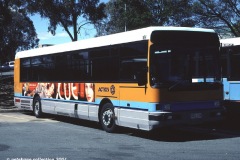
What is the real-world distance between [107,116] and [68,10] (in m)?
22.8

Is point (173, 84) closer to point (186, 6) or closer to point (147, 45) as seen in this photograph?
point (147, 45)

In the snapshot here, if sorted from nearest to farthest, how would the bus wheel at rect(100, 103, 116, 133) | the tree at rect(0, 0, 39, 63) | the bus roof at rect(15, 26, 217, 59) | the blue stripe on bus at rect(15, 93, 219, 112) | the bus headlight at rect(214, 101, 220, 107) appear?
the blue stripe on bus at rect(15, 93, 219, 112) → the bus roof at rect(15, 26, 217, 59) → the bus headlight at rect(214, 101, 220, 107) → the bus wheel at rect(100, 103, 116, 133) → the tree at rect(0, 0, 39, 63)

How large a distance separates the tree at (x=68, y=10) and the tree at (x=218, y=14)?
9.90 meters

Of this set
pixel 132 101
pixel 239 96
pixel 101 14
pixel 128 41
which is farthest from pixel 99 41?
pixel 101 14

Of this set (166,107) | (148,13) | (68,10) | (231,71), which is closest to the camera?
(166,107)

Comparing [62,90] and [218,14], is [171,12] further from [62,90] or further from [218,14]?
[62,90]

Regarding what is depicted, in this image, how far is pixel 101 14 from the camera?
3494 centimetres

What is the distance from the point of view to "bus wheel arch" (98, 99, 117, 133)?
12383mm

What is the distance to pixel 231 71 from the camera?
45.6ft

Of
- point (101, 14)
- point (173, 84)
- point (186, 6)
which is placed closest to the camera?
point (173, 84)

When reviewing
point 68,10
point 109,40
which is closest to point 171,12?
point 68,10

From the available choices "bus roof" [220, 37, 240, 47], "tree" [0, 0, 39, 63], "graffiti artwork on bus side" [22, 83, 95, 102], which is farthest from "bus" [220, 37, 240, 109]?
"tree" [0, 0, 39, 63]

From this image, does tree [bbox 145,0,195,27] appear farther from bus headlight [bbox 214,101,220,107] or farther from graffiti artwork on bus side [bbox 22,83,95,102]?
bus headlight [bbox 214,101,220,107]

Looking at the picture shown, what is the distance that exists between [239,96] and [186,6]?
29.7 meters
